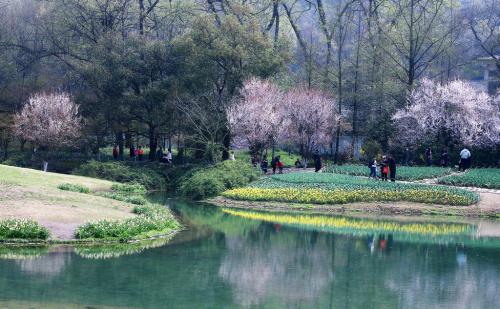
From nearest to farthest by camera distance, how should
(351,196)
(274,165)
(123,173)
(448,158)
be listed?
(351,196) → (123,173) → (274,165) → (448,158)

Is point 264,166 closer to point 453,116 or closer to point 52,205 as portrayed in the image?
point 453,116


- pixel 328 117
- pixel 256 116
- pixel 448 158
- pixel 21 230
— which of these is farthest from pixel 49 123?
pixel 448 158

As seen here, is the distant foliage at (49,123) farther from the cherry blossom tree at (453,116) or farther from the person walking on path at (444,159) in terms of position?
the person walking on path at (444,159)

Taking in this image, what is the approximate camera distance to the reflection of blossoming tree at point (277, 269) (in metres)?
17.5

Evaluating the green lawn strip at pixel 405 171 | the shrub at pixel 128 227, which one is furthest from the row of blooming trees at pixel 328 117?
the shrub at pixel 128 227

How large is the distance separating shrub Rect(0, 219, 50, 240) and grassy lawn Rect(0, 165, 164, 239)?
486 millimetres

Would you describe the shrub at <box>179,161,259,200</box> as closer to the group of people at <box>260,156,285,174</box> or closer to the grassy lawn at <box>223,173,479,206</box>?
the grassy lawn at <box>223,173,479,206</box>

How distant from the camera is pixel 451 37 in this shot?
57469mm

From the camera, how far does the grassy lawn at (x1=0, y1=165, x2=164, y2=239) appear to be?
24.5m

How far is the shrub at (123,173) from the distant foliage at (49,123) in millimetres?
4125

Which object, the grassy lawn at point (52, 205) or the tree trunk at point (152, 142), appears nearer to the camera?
the grassy lawn at point (52, 205)

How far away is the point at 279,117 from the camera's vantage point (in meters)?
48.5

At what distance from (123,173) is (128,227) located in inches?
813

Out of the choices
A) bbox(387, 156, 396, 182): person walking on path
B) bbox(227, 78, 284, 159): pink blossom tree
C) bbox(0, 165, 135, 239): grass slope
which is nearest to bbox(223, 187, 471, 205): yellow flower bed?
bbox(387, 156, 396, 182): person walking on path
